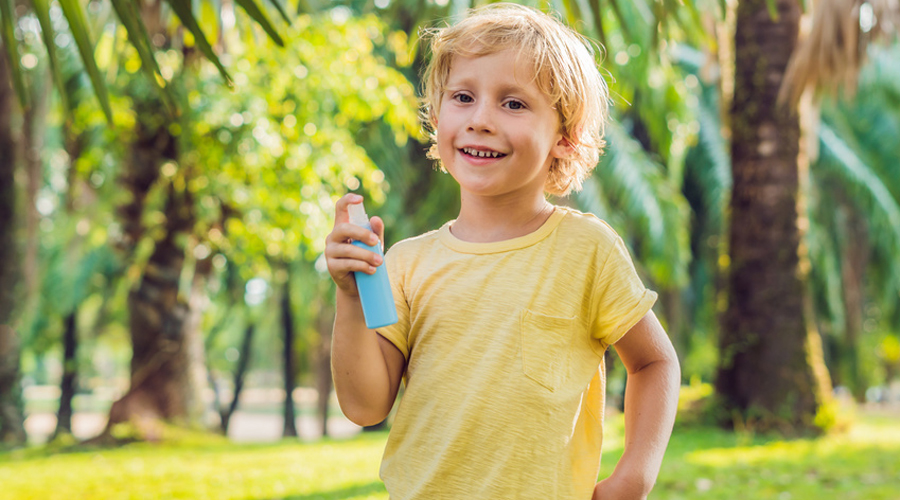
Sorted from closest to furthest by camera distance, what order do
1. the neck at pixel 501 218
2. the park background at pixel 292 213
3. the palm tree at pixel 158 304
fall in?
the neck at pixel 501 218, the park background at pixel 292 213, the palm tree at pixel 158 304

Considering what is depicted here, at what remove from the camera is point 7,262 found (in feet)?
25.3

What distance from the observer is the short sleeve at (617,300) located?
1.32 meters

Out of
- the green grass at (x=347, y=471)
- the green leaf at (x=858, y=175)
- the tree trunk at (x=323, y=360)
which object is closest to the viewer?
the green grass at (x=347, y=471)

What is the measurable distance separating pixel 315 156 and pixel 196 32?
5.42m

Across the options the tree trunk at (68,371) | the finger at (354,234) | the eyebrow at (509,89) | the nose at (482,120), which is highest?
the eyebrow at (509,89)

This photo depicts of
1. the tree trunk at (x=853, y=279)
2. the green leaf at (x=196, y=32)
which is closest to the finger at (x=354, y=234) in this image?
the green leaf at (x=196, y=32)

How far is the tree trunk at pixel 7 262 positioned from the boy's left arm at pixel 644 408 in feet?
25.0

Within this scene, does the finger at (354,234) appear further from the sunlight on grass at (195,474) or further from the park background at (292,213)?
the sunlight on grass at (195,474)

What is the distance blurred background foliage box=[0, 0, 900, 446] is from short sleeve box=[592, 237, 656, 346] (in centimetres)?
72

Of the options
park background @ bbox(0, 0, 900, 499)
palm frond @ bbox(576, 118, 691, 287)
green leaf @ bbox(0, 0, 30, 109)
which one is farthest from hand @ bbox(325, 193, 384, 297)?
palm frond @ bbox(576, 118, 691, 287)

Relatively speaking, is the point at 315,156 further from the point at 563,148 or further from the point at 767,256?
the point at 563,148

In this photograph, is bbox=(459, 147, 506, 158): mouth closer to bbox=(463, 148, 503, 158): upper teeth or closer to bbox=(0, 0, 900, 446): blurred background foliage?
bbox=(463, 148, 503, 158): upper teeth

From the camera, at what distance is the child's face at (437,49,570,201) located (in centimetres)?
132

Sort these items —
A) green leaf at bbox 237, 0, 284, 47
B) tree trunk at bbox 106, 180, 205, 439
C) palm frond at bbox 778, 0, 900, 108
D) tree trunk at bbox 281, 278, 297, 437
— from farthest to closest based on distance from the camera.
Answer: tree trunk at bbox 281, 278, 297, 437 < tree trunk at bbox 106, 180, 205, 439 < palm frond at bbox 778, 0, 900, 108 < green leaf at bbox 237, 0, 284, 47
